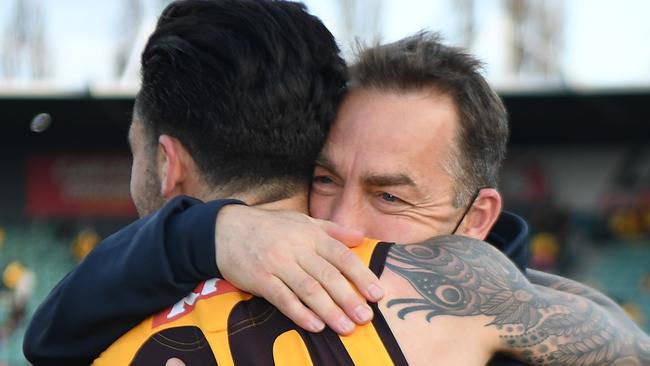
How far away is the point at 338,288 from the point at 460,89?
0.75 metres

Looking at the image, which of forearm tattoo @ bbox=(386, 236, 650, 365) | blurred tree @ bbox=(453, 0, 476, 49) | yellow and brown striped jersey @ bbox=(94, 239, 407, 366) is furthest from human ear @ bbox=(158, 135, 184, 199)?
blurred tree @ bbox=(453, 0, 476, 49)

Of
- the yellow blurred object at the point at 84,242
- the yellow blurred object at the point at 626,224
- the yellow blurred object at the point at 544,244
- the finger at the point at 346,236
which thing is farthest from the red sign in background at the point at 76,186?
the finger at the point at 346,236

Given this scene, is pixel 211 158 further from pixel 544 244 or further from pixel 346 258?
pixel 544 244

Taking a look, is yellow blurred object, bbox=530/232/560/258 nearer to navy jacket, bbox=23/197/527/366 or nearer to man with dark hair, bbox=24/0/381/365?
man with dark hair, bbox=24/0/381/365

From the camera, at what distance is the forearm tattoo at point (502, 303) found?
5.54 feet

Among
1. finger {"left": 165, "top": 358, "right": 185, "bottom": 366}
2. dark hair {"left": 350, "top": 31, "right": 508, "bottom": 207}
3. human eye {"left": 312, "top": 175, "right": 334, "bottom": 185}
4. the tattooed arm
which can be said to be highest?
dark hair {"left": 350, "top": 31, "right": 508, "bottom": 207}

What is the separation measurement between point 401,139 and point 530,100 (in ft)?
40.2

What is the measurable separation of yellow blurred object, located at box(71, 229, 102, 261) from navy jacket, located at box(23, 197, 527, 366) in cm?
1396

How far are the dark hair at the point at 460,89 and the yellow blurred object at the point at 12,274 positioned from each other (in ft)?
45.1

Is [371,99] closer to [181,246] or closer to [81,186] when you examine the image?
[181,246]

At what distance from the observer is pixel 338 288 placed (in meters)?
1.59

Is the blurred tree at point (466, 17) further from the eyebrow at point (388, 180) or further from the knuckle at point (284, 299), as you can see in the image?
the knuckle at point (284, 299)

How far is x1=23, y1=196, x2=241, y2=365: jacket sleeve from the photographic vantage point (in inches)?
64.0

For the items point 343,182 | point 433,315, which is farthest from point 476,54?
point 433,315
